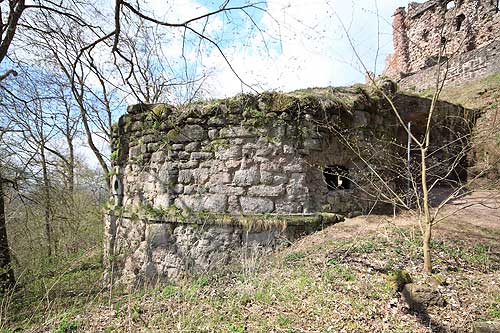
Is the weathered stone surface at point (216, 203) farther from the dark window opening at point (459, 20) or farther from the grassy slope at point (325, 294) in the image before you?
the dark window opening at point (459, 20)

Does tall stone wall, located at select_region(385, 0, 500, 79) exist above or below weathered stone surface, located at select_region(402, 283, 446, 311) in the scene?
above

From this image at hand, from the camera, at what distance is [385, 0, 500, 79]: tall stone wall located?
14828 mm

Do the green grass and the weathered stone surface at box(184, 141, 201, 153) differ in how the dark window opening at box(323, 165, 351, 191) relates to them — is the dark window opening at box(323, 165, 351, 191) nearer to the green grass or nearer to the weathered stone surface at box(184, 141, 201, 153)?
the green grass

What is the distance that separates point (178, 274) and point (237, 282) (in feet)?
5.56

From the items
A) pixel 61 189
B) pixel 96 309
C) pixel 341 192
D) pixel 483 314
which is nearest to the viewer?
pixel 483 314

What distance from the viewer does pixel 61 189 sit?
7109 millimetres

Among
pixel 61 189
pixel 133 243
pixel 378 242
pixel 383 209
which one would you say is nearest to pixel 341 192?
pixel 383 209

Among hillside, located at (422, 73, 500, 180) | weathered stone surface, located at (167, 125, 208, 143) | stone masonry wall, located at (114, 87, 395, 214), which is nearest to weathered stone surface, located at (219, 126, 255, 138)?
stone masonry wall, located at (114, 87, 395, 214)

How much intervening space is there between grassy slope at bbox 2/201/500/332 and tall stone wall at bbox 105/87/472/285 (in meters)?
0.81

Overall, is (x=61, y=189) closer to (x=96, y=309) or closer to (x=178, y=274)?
(x=178, y=274)

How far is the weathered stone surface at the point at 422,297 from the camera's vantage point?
9.41 ft

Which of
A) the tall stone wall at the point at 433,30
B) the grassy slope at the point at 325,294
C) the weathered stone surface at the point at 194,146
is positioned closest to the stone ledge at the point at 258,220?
the grassy slope at the point at 325,294

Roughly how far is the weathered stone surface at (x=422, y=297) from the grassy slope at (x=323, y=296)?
64 mm

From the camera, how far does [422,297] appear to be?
288 centimetres
